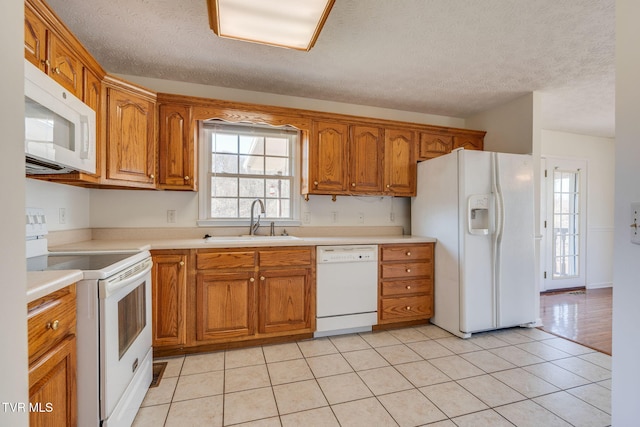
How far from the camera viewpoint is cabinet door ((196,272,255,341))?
2.43 metres

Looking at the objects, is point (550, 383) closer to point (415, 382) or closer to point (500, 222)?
point (415, 382)

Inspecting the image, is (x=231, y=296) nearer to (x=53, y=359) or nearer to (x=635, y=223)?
(x=53, y=359)

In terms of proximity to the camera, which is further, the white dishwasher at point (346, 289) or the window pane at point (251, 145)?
the window pane at point (251, 145)

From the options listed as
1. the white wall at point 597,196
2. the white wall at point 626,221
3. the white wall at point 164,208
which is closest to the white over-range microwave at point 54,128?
the white wall at point 164,208

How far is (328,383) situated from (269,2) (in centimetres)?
230

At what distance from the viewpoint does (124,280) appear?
5.16 feet

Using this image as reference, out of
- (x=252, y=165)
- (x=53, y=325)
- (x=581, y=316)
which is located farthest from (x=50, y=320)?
(x=581, y=316)

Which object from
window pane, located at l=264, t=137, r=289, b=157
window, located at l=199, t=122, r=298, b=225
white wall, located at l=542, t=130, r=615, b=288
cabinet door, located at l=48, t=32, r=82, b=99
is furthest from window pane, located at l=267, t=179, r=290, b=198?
white wall, located at l=542, t=130, r=615, b=288

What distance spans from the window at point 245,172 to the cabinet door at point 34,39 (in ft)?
4.78

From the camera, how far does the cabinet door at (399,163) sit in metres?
3.30

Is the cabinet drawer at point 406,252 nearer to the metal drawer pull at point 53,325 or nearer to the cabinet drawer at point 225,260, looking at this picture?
the cabinet drawer at point 225,260

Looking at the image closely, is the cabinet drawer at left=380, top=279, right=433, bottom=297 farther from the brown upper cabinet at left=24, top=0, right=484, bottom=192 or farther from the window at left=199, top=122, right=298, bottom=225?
the window at left=199, top=122, right=298, bottom=225

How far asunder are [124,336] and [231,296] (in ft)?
3.11

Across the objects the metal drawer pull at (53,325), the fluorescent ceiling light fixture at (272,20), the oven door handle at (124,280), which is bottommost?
the metal drawer pull at (53,325)
